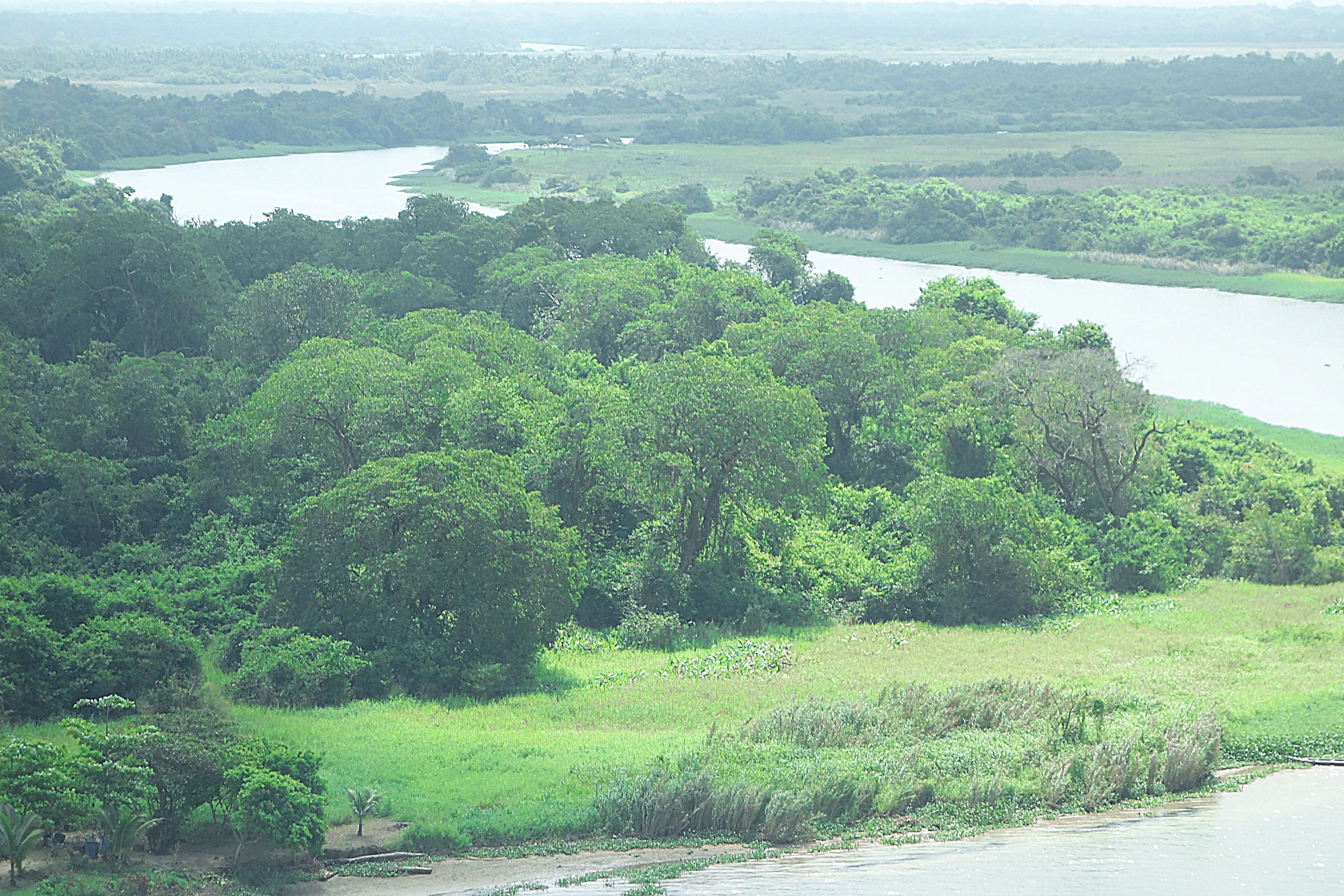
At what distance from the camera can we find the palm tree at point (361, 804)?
1828cm

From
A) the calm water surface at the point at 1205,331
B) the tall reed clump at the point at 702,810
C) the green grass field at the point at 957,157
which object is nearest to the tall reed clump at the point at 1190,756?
the tall reed clump at the point at 702,810

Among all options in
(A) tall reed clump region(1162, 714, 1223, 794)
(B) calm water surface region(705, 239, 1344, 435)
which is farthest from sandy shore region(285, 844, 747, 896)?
(B) calm water surface region(705, 239, 1344, 435)

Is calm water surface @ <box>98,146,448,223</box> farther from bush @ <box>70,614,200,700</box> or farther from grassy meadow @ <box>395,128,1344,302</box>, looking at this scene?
bush @ <box>70,614,200,700</box>

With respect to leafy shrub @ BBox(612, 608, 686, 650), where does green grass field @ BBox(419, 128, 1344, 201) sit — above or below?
above

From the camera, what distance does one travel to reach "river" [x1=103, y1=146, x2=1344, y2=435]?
49.0m

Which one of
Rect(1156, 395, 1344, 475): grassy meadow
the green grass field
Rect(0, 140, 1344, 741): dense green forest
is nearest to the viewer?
Rect(0, 140, 1344, 741): dense green forest

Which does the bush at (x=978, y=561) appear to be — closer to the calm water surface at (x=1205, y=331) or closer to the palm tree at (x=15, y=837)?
the calm water surface at (x=1205, y=331)

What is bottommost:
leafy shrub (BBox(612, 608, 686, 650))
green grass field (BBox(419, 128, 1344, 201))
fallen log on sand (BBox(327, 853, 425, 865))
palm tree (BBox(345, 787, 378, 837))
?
leafy shrub (BBox(612, 608, 686, 650))

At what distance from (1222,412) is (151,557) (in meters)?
32.3

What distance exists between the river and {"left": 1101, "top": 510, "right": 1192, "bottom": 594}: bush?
9.71 m

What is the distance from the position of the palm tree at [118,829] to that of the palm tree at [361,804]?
2.56 meters

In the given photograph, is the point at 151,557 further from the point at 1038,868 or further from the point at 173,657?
the point at 1038,868

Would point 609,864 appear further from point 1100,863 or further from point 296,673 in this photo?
point 296,673

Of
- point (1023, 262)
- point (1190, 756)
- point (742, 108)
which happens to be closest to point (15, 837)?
point (1190, 756)
